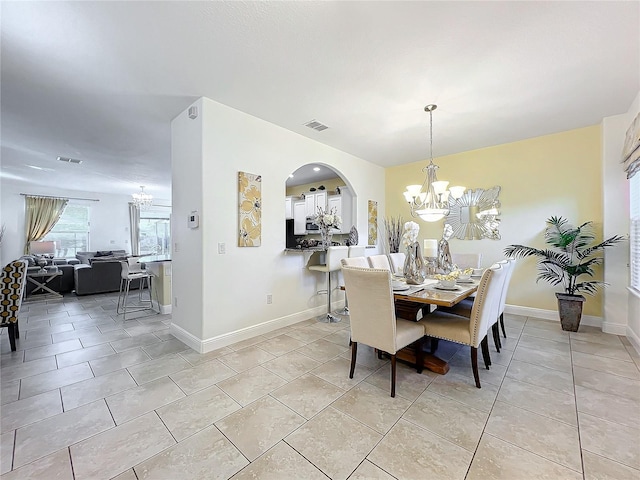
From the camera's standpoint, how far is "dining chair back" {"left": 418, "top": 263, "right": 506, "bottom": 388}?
2070 millimetres

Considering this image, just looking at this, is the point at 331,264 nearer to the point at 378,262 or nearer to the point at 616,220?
the point at 378,262

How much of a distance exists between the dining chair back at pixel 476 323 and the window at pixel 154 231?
33.0ft

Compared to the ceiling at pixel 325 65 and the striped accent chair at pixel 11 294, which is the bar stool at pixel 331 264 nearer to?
the ceiling at pixel 325 65

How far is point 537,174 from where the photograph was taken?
3.91 m

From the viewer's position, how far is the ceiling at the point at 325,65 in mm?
1752

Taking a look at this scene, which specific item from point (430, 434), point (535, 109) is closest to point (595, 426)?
point (430, 434)

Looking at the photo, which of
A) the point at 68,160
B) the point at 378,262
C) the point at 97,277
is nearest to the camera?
the point at 378,262

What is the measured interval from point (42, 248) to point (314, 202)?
7.48m

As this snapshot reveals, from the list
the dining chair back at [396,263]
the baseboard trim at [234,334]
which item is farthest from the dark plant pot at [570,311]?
the baseboard trim at [234,334]

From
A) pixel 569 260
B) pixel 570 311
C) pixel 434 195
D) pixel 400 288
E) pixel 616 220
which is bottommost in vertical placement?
pixel 570 311

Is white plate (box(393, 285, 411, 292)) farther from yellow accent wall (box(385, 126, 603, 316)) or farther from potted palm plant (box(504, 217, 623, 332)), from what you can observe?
yellow accent wall (box(385, 126, 603, 316))

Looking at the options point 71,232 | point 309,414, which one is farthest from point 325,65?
point 71,232

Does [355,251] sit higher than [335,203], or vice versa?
[335,203]

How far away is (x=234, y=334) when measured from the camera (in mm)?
3057
